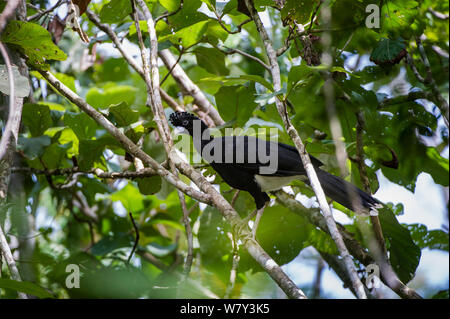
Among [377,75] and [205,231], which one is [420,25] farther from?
[205,231]

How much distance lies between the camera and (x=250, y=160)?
424 centimetres

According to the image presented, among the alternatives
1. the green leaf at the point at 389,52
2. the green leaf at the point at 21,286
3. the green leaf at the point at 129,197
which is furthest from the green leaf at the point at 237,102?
the green leaf at the point at 21,286

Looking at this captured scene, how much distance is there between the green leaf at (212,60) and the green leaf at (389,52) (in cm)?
140

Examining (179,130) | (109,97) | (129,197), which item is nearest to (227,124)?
(179,130)

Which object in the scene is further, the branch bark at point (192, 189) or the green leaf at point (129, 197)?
the green leaf at point (129, 197)

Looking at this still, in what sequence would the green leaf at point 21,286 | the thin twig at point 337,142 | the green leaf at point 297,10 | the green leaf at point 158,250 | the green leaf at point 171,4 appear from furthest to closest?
the green leaf at point 158,250 → the green leaf at point 171,4 → the green leaf at point 297,10 → the green leaf at point 21,286 → the thin twig at point 337,142

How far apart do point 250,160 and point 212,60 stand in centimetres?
102

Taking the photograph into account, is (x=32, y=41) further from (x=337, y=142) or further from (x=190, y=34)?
(x=337, y=142)

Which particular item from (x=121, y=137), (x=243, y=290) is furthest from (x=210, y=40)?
(x=243, y=290)

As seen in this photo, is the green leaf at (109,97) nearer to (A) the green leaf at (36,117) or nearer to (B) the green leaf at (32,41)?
→ (A) the green leaf at (36,117)

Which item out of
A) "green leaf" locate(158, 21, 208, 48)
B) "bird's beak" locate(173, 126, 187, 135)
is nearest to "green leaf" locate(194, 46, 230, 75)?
"green leaf" locate(158, 21, 208, 48)

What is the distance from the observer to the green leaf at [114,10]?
3.95 metres

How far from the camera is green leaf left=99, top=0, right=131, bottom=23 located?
395 centimetres
